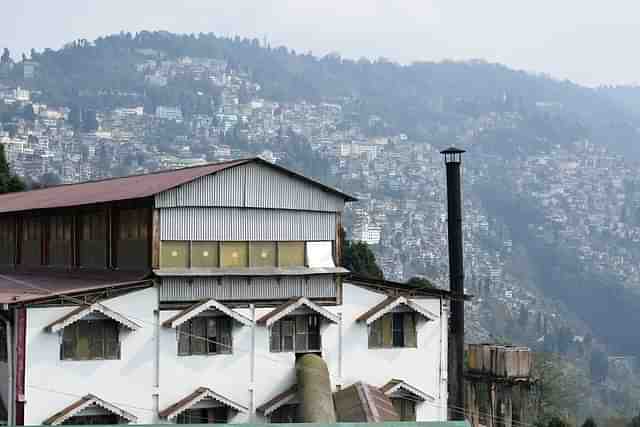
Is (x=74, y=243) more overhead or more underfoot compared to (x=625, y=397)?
more overhead

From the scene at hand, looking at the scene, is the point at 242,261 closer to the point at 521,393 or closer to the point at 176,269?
the point at 176,269

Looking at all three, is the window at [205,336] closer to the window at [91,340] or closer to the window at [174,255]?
the window at [174,255]

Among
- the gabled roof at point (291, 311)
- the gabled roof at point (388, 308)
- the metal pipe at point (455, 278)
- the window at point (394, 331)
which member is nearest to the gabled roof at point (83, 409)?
the gabled roof at point (291, 311)

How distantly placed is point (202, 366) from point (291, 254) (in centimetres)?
536

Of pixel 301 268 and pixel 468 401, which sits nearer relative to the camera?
pixel 301 268

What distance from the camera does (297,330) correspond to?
3759 cm

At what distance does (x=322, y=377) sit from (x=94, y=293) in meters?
8.06

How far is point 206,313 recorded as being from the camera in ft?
117

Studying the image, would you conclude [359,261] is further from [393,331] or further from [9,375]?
[9,375]

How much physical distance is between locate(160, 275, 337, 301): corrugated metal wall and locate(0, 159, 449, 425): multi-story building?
0.05 m

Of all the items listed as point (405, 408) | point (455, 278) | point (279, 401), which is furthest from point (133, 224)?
point (455, 278)

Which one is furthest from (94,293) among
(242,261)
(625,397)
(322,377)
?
(625,397)

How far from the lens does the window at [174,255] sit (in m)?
35.6

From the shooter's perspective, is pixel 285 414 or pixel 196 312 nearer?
pixel 196 312
